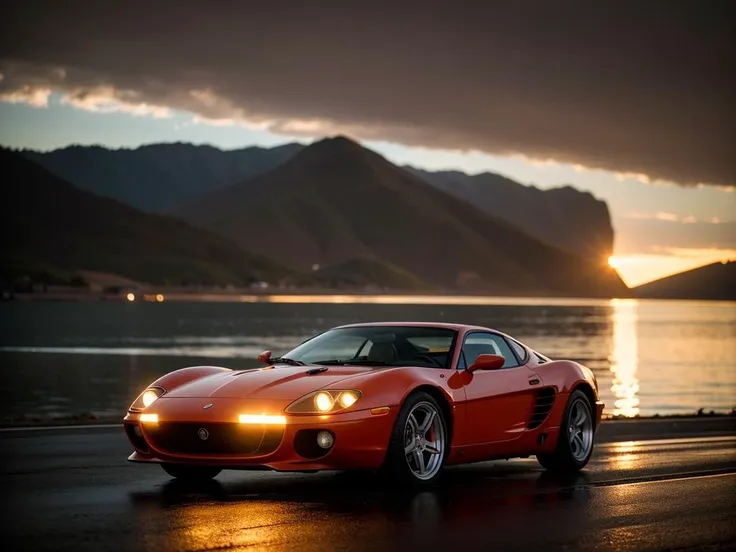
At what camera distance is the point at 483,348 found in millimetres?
11398

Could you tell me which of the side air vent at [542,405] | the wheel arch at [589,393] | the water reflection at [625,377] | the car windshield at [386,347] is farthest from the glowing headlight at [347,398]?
the water reflection at [625,377]

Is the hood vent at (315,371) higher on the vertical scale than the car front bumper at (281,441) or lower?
higher

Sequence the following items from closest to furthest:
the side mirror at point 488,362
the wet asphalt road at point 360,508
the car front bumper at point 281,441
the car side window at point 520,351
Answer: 1. the wet asphalt road at point 360,508
2. the car front bumper at point 281,441
3. the side mirror at point 488,362
4. the car side window at point 520,351

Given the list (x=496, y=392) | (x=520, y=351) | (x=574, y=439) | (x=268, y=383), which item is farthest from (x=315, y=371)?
(x=574, y=439)

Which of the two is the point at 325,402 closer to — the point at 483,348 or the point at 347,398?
the point at 347,398

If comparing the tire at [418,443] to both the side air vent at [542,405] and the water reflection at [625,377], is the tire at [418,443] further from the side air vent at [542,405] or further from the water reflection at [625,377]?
the water reflection at [625,377]

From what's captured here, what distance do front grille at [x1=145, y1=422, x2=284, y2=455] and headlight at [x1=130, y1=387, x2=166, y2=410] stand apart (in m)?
0.51

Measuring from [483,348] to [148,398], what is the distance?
3.23 m

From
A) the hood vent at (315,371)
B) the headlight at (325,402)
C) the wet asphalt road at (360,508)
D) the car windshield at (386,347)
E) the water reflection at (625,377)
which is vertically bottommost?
the water reflection at (625,377)

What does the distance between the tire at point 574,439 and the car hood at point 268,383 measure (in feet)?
8.50

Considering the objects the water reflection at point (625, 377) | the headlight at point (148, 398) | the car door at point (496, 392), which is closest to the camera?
the headlight at point (148, 398)

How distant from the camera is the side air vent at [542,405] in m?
11.5

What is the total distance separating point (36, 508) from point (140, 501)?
79 cm

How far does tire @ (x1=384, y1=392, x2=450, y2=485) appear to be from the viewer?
970 centimetres
